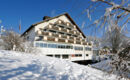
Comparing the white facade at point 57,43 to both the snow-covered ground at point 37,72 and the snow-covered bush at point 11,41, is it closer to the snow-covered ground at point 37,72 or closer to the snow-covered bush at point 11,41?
the snow-covered bush at point 11,41

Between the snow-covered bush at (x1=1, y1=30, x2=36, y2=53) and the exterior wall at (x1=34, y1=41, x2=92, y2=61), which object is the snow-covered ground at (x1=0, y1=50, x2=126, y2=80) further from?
the exterior wall at (x1=34, y1=41, x2=92, y2=61)

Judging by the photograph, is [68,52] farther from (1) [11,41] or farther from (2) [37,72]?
(2) [37,72]

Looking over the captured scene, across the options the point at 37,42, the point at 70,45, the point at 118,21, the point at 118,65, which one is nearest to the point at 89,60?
the point at 70,45

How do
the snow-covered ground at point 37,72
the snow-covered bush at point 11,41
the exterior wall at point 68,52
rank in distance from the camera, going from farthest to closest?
the exterior wall at point 68,52 < the snow-covered bush at point 11,41 < the snow-covered ground at point 37,72

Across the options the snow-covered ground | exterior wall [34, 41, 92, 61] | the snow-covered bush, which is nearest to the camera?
the snow-covered ground

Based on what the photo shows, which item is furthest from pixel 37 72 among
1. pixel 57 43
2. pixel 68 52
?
pixel 68 52

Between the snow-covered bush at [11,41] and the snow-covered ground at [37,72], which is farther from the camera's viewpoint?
the snow-covered bush at [11,41]

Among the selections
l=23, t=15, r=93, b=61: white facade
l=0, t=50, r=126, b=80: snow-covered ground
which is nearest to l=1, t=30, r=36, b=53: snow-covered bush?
l=23, t=15, r=93, b=61: white facade

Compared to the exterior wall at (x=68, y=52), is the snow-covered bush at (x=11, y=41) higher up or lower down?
higher up

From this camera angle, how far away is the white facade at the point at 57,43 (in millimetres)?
14430

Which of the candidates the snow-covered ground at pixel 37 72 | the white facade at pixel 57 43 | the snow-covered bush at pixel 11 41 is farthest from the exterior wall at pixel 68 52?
the snow-covered ground at pixel 37 72

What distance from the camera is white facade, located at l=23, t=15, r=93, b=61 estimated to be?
14.4 meters

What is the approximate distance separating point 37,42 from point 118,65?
13.4 m

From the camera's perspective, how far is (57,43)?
53.0 ft
